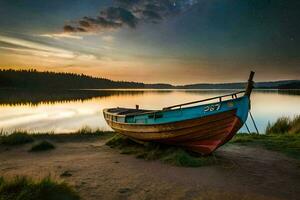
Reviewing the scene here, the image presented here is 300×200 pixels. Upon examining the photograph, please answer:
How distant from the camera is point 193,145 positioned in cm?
915

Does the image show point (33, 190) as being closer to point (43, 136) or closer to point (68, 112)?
point (43, 136)

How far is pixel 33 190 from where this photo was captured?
4516 millimetres

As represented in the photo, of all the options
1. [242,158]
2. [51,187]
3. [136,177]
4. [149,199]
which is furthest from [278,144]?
[51,187]

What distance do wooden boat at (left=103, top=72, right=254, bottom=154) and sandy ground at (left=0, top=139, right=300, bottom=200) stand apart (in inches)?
36.7

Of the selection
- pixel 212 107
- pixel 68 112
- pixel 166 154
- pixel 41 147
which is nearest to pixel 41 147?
pixel 41 147

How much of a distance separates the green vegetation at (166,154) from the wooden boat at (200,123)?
0.96 feet

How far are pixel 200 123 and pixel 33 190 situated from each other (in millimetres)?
5462

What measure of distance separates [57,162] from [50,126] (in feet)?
48.6

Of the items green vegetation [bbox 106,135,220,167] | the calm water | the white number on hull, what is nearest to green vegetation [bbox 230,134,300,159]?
green vegetation [bbox 106,135,220,167]

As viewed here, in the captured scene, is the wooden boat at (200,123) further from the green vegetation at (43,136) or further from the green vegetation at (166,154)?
the green vegetation at (43,136)

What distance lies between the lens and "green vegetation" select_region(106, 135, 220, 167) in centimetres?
844

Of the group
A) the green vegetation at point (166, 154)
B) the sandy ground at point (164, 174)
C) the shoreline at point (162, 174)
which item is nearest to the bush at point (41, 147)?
the shoreline at point (162, 174)

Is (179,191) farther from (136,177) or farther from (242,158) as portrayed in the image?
(242,158)

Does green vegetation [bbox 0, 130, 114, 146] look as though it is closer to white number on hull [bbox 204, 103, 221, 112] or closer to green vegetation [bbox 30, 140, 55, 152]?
green vegetation [bbox 30, 140, 55, 152]
